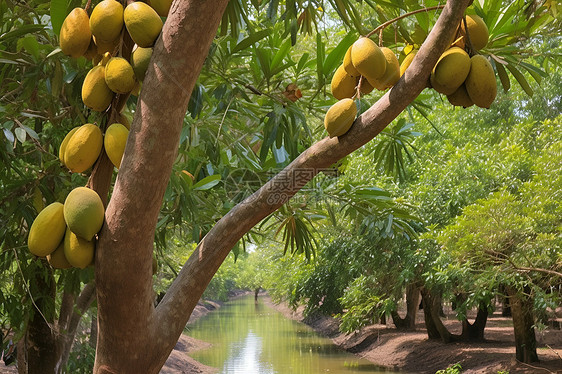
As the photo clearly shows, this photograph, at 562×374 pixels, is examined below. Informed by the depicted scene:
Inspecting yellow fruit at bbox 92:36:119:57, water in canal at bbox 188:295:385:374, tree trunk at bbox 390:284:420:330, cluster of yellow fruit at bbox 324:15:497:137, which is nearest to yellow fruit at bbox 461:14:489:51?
cluster of yellow fruit at bbox 324:15:497:137

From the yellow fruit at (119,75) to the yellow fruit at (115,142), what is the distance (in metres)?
0.07

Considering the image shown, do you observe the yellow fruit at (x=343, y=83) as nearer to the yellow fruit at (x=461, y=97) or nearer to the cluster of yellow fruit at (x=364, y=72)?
the cluster of yellow fruit at (x=364, y=72)

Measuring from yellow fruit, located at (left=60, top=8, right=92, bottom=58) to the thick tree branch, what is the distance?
1.52ft

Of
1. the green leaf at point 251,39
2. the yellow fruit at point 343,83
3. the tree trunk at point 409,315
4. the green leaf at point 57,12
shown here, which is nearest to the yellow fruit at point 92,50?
the green leaf at point 57,12

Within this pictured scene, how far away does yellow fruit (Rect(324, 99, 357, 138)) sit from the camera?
1100 mm

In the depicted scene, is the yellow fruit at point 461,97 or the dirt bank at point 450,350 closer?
the yellow fruit at point 461,97

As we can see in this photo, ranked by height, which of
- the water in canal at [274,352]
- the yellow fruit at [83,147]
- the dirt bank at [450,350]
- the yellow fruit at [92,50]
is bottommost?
the water in canal at [274,352]

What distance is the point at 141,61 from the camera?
106cm

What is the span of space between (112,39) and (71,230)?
1.23ft

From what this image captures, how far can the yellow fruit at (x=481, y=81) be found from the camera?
104 centimetres

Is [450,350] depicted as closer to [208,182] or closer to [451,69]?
[208,182]

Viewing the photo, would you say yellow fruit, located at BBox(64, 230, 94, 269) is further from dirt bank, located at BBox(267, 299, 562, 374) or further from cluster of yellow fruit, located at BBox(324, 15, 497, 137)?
dirt bank, located at BBox(267, 299, 562, 374)

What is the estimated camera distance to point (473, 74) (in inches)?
40.9

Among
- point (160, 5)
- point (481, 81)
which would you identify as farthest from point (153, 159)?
point (481, 81)
